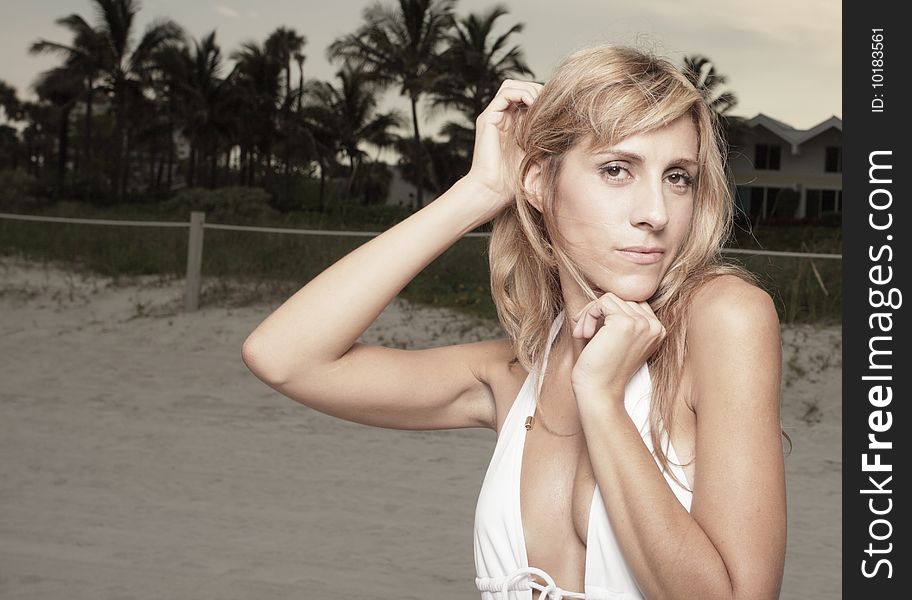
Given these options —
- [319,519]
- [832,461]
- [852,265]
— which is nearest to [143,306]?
[319,519]

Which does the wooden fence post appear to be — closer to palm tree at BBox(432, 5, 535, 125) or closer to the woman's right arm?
the woman's right arm

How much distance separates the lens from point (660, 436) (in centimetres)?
128

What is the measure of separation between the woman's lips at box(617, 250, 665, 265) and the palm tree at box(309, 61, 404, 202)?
37747mm

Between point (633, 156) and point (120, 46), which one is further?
point (120, 46)

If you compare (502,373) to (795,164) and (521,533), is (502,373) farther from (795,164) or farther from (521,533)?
(795,164)

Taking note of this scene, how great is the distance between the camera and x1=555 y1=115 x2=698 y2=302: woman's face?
4.25 feet

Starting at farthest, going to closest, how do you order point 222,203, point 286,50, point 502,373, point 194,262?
point 286,50 < point 222,203 < point 194,262 < point 502,373

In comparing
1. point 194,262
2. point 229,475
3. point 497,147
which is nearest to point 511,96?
point 497,147

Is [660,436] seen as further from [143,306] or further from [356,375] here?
[143,306]

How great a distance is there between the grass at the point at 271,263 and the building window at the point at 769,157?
20634 millimetres

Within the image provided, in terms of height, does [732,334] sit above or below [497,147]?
below

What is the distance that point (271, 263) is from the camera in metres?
11.7

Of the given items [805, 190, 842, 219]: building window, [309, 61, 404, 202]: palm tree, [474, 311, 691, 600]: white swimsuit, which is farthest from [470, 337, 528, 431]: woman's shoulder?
[309, 61, 404, 202]: palm tree

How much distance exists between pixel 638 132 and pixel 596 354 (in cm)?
29
